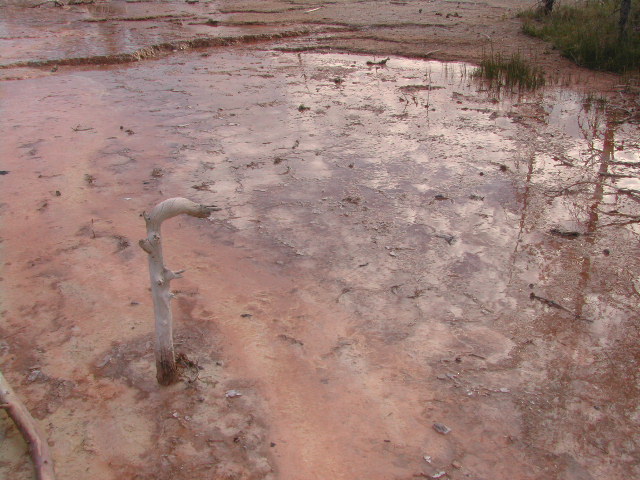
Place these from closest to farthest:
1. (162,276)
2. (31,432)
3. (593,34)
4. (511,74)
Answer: (31,432) < (162,276) < (511,74) < (593,34)

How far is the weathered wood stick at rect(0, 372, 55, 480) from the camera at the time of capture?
264 cm

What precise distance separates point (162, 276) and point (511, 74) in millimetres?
7322

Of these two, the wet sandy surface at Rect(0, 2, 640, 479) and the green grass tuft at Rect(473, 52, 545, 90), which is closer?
the wet sandy surface at Rect(0, 2, 640, 479)

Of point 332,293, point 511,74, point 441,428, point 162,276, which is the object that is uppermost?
point 511,74

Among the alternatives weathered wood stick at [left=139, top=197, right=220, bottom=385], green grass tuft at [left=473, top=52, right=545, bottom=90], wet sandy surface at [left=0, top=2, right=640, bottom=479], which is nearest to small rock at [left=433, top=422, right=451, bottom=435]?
wet sandy surface at [left=0, top=2, right=640, bottom=479]

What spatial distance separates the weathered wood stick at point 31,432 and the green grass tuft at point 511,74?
305 inches

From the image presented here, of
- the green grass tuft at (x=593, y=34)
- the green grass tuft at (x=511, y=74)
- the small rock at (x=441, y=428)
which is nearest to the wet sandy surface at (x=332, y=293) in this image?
the small rock at (x=441, y=428)

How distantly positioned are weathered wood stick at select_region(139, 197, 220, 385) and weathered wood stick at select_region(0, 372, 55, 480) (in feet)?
2.12

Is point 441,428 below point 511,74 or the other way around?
below

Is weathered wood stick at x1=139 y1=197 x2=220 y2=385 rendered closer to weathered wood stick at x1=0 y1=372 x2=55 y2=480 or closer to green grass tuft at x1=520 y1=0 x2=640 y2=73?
weathered wood stick at x1=0 y1=372 x2=55 y2=480

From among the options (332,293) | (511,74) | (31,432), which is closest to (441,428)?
(332,293)

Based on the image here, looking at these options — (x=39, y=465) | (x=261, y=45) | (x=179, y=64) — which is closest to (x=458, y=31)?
(x=261, y=45)

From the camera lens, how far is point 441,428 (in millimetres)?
2951

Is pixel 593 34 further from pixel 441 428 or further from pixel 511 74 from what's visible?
pixel 441 428
